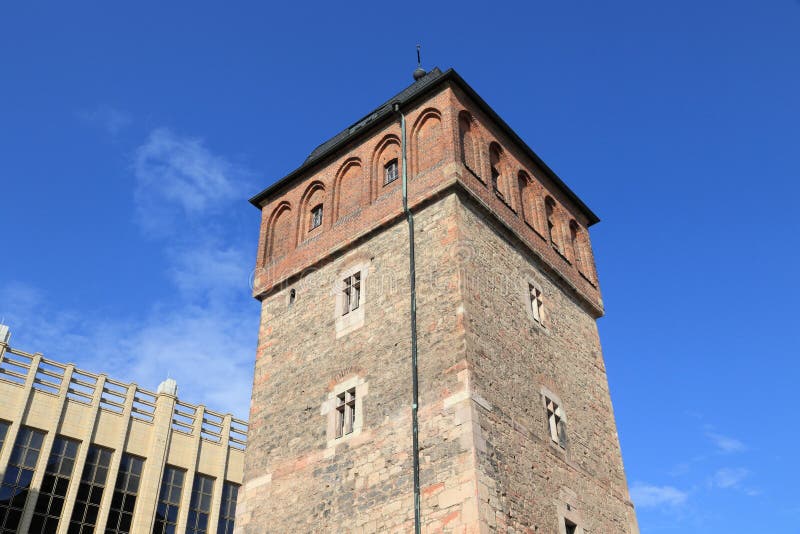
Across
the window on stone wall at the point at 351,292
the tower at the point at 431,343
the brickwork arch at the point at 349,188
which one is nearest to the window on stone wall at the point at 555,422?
the tower at the point at 431,343

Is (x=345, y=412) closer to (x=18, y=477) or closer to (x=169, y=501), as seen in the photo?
(x=18, y=477)

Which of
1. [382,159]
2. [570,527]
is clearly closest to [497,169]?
[382,159]

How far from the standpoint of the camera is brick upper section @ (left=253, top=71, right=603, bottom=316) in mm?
17531

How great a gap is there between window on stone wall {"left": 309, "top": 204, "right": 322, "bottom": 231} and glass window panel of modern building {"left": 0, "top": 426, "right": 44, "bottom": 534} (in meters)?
11.1

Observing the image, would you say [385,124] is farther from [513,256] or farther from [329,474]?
A: [329,474]

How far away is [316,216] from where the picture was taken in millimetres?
20016

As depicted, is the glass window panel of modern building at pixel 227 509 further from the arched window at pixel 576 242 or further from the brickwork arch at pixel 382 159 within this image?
the arched window at pixel 576 242

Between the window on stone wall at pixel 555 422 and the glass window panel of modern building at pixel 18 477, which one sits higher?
the glass window panel of modern building at pixel 18 477

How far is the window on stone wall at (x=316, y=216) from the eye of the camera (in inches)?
779

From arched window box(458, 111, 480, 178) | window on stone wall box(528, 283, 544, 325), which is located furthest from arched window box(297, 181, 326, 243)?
window on stone wall box(528, 283, 544, 325)

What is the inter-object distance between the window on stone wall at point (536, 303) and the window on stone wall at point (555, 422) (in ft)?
6.45

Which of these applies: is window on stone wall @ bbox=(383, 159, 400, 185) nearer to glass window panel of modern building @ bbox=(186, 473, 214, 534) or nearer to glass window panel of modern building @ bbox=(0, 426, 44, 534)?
glass window panel of modern building @ bbox=(0, 426, 44, 534)

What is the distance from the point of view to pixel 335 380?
16.1 metres

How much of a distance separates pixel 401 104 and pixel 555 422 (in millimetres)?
8241
